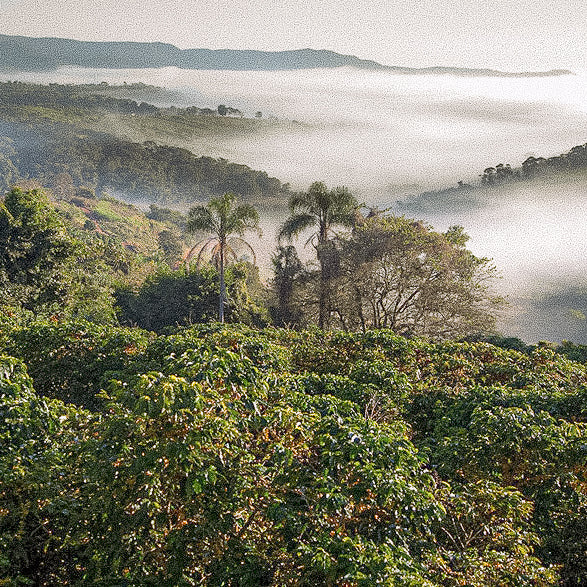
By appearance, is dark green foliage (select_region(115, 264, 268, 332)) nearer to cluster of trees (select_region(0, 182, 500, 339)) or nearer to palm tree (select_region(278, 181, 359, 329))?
cluster of trees (select_region(0, 182, 500, 339))

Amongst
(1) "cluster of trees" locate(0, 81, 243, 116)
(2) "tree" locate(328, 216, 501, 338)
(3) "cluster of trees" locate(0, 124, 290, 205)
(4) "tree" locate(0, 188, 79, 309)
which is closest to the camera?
(4) "tree" locate(0, 188, 79, 309)

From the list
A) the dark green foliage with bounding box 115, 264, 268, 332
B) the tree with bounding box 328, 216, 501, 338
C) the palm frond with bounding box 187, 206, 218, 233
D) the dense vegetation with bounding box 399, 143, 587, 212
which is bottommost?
the dark green foliage with bounding box 115, 264, 268, 332

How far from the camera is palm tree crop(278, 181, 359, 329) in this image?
23.0 metres

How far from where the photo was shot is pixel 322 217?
2353cm

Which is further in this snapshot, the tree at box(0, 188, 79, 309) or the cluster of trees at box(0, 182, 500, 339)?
the cluster of trees at box(0, 182, 500, 339)

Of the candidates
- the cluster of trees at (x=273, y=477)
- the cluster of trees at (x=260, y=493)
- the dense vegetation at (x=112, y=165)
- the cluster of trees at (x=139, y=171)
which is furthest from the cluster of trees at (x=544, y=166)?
the cluster of trees at (x=260, y=493)

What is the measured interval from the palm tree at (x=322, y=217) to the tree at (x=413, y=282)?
1.16 meters

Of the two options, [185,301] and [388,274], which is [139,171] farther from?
[388,274]

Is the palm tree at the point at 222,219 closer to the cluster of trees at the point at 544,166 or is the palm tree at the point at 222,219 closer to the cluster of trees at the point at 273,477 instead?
the cluster of trees at the point at 273,477

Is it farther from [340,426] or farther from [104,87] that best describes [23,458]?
[104,87]

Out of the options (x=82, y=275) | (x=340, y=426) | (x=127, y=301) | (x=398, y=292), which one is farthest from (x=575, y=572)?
(x=127, y=301)

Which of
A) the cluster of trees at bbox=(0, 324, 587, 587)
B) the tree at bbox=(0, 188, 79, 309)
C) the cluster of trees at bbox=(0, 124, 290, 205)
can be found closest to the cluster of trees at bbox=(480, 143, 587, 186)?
the cluster of trees at bbox=(0, 124, 290, 205)

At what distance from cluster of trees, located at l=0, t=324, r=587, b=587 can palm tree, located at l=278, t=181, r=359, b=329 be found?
1688 centimetres

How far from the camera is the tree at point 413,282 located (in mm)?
20500
